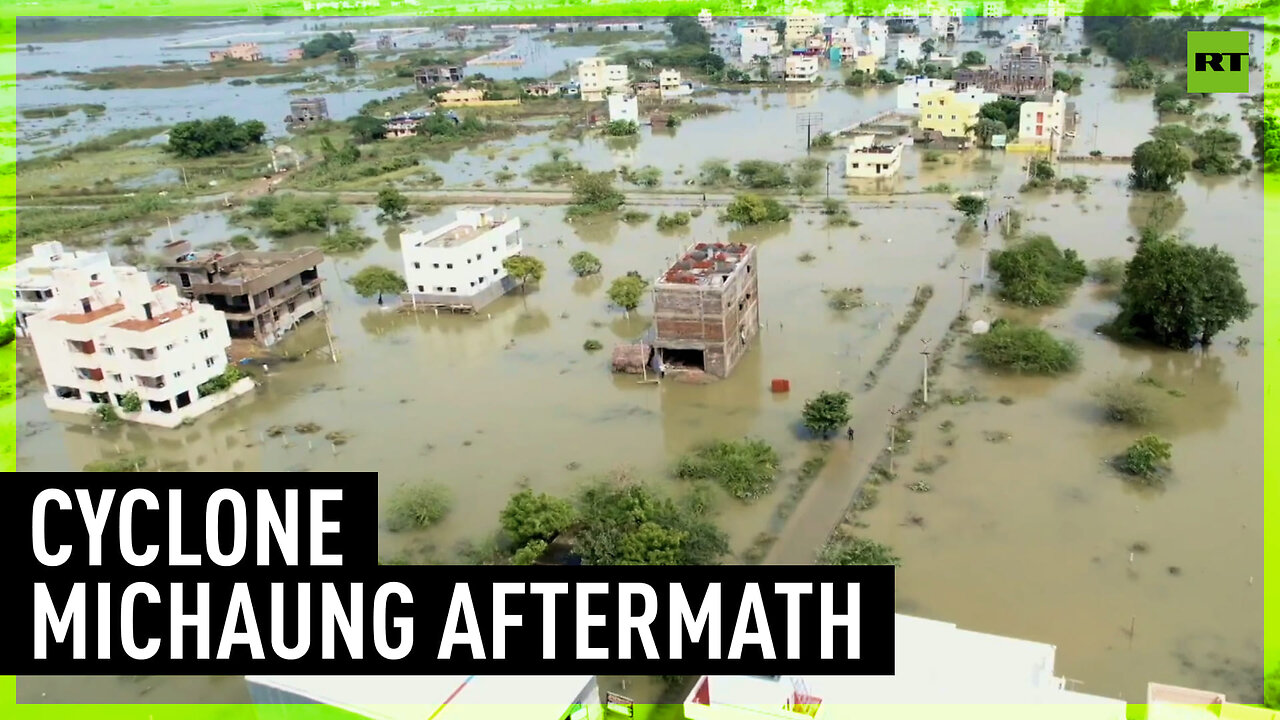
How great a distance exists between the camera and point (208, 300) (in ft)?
84.3

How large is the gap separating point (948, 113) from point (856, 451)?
32118 mm

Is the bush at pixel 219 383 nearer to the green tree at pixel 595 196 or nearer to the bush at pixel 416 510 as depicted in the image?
the bush at pixel 416 510

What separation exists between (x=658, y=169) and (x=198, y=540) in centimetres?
3706

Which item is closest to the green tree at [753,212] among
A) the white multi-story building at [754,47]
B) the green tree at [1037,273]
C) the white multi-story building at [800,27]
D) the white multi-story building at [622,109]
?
the green tree at [1037,273]

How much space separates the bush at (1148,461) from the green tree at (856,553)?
505cm

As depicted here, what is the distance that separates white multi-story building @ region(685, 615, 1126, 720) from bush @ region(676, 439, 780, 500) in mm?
6533

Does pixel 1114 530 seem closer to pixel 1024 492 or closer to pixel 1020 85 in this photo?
pixel 1024 492

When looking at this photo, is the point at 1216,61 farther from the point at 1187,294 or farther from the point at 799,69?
the point at 799,69

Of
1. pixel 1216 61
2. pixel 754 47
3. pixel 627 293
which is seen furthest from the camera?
pixel 754 47

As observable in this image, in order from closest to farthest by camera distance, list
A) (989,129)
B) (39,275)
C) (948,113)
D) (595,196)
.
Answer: (39,275)
(595,196)
(989,129)
(948,113)

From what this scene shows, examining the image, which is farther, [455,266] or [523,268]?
[523,268]

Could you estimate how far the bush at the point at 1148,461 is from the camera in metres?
17.1

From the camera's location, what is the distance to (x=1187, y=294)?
21641 millimetres

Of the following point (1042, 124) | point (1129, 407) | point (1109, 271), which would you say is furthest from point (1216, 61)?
point (1129, 407)
